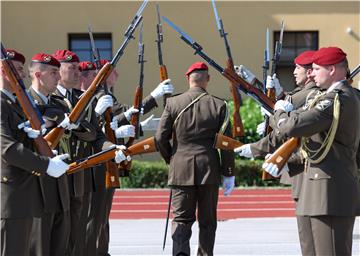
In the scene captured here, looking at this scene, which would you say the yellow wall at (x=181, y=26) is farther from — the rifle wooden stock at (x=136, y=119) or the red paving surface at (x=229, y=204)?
the rifle wooden stock at (x=136, y=119)

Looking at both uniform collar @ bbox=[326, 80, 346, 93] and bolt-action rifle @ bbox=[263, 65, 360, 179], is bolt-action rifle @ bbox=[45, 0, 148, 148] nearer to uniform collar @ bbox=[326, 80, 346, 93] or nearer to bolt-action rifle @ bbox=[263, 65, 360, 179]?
bolt-action rifle @ bbox=[263, 65, 360, 179]

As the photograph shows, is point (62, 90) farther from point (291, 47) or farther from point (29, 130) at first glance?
point (291, 47)

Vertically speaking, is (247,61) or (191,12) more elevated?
(191,12)

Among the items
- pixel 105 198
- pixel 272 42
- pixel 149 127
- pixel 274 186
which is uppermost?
pixel 272 42

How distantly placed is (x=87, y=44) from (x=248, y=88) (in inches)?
478

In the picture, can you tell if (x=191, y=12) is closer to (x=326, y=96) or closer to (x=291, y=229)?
(x=291, y=229)

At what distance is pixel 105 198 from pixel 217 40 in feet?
38.4

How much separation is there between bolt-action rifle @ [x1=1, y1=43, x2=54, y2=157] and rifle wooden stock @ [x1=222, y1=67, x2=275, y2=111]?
7.54 feet

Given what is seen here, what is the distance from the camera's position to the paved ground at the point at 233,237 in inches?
323

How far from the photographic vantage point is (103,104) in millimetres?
6621

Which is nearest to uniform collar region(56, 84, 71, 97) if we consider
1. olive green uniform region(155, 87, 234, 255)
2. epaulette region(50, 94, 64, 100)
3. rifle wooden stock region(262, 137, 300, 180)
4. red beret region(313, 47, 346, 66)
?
epaulette region(50, 94, 64, 100)

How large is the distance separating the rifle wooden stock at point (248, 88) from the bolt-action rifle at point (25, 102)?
2.30 metres

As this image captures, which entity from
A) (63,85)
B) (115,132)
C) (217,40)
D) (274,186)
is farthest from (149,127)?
(217,40)

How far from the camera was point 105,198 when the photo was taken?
6.76 metres
